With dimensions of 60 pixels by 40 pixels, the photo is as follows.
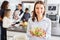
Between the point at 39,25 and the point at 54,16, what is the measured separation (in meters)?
0.22

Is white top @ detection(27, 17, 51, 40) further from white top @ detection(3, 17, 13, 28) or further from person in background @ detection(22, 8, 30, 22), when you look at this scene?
white top @ detection(3, 17, 13, 28)

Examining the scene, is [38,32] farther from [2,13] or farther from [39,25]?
[2,13]

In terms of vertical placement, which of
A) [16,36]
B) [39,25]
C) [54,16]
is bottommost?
[16,36]

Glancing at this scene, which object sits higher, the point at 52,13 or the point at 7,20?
the point at 52,13

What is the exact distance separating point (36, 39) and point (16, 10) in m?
0.46

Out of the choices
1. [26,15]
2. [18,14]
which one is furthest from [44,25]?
[18,14]

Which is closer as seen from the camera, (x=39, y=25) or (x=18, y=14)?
(x=39, y=25)

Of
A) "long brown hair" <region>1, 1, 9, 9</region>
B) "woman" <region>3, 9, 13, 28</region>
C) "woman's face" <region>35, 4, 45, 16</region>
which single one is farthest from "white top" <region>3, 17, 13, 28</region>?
"woman's face" <region>35, 4, 45, 16</region>

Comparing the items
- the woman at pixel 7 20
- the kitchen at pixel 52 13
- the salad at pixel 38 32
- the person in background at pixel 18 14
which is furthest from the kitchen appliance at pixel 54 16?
the woman at pixel 7 20

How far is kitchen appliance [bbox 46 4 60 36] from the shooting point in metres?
1.71

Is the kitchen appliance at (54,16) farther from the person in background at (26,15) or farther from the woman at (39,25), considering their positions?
the person in background at (26,15)

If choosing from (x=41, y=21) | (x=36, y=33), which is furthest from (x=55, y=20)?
(x=36, y=33)

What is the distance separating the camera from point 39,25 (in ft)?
5.88

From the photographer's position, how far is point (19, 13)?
74.6 inches
